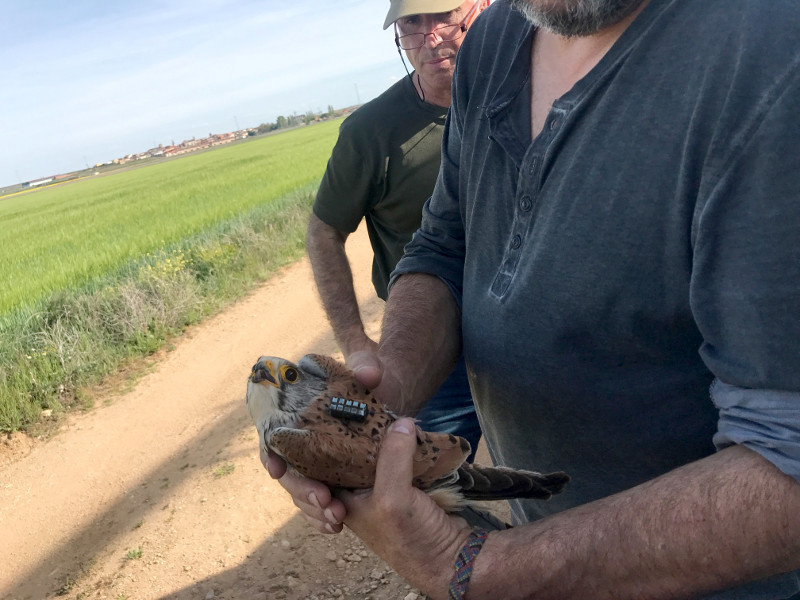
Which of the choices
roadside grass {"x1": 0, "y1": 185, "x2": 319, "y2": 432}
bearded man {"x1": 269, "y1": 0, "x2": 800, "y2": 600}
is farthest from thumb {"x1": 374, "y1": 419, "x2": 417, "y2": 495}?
roadside grass {"x1": 0, "y1": 185, "x2": 319, "y2": 432}

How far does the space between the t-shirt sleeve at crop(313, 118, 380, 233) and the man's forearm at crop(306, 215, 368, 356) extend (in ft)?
0.26

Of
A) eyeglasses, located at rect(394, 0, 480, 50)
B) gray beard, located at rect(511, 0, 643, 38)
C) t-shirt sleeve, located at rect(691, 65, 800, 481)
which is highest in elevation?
eyeglasses, located at rect(394, 0, 480, 50)

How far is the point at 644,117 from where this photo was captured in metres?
1.33

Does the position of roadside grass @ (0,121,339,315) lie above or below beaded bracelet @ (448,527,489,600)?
above

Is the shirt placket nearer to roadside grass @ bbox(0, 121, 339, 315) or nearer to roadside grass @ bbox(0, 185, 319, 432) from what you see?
roadside grass @ bbox(0, 185, 319, 432)

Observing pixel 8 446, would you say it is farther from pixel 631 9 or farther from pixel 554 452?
pixel 631 9

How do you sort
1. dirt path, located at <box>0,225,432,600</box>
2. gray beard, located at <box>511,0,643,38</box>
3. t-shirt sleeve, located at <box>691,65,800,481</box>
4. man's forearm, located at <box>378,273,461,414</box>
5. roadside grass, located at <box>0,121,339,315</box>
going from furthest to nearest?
roadside grass, located at <box>0,121,339,315</box> < dirt path, located at <box>0,225,432,600</box> < man's forearm, located at <box>378,273,461,414</box> < gray beard, located at <box>511,0,643,38</box> < t-shirt sleeve, located at <box>691,65,800,481</box>

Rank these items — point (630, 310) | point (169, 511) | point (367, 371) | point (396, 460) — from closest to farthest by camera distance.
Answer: point (630, 310) → point (396, 460) → point (367, 371) → point (169, 511)

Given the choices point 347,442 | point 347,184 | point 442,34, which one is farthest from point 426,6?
point 347,442

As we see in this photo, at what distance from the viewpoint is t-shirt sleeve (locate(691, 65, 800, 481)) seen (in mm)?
1044

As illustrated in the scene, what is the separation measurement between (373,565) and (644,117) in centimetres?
330

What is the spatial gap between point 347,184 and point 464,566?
110 inches

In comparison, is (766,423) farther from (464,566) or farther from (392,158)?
(392,158)

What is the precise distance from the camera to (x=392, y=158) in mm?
3801
